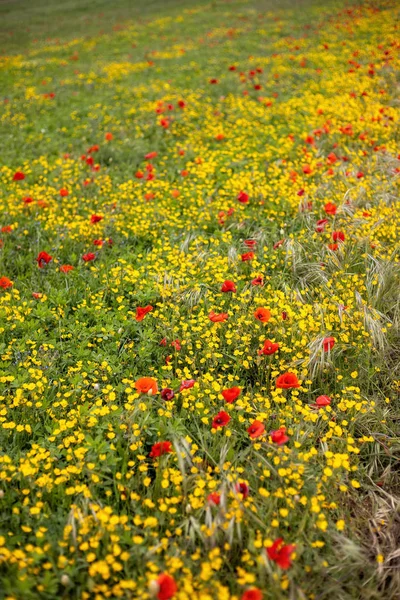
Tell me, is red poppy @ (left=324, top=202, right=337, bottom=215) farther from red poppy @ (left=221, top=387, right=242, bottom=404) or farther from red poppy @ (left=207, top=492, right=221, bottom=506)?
red poppy @ (left=207, top=492, right=221, bottom=506)

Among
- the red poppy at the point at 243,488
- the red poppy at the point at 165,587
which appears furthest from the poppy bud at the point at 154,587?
the red poppy at the point at 243,488

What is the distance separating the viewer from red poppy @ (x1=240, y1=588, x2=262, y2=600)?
2242 millimetres

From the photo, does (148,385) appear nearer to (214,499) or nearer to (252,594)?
(214,499)

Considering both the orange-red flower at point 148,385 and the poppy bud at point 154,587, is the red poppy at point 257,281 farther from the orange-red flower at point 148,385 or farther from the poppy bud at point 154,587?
the poppy bud at point 154,587

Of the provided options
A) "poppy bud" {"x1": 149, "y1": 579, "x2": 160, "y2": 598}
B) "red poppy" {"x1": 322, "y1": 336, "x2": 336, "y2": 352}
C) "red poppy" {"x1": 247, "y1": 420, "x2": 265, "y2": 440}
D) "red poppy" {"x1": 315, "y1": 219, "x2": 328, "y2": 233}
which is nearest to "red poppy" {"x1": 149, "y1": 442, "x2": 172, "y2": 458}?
"red poppy" {"x1": 247, "y1": 420, "x2": 265, "y2": 440}

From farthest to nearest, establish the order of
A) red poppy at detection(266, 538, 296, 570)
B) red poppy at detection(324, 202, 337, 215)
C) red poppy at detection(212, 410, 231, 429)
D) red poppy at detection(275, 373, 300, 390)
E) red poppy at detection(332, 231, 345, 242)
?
red poppy at detection(324, 202, 337, 215)
red poppy at detection(332, 231, 345, 242)
red poppy at detection(275, 373, 300, 390)
red poppy at detection(212, 410, 231, 429)
red poppy at detection(266, 538, 296, 570)

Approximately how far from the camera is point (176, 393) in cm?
369

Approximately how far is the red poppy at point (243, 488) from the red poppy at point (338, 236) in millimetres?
3278

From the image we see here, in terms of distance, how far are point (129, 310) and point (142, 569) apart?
8.99 ft

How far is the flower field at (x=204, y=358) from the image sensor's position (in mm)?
2641

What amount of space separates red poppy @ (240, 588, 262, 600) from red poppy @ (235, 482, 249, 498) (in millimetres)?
635

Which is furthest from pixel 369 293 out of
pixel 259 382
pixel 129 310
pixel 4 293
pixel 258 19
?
pixel 258 19

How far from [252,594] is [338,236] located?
13.0 feet

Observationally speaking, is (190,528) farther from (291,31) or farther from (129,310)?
(291,31)
